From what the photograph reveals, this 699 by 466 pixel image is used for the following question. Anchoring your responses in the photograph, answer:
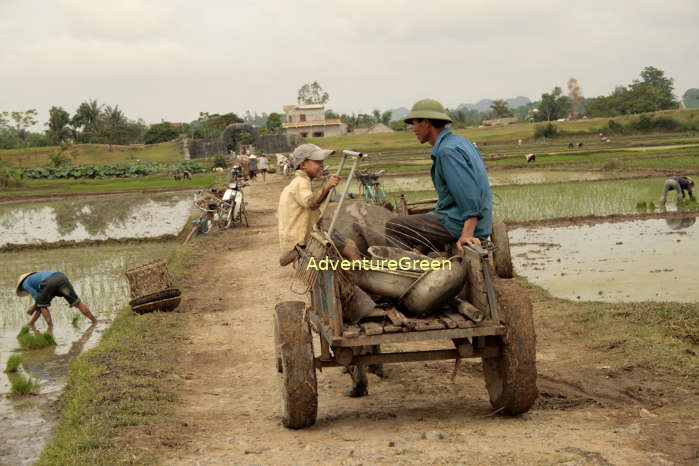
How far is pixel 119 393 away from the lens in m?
6.14

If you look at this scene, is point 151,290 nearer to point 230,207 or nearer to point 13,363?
point 13,363

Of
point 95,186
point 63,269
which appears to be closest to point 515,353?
point 63,269

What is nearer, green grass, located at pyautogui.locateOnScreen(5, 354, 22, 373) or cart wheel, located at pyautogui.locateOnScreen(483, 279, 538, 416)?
cart wheel, located at pyautogui.locateOnScreen(483, 279, 538, 416)

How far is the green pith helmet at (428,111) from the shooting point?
16.4ft

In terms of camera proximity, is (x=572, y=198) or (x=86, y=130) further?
(x=86, y=130)

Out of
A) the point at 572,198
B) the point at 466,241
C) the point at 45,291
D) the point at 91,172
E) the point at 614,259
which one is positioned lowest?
the point at 614,259

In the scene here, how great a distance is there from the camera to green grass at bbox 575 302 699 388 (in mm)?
6070

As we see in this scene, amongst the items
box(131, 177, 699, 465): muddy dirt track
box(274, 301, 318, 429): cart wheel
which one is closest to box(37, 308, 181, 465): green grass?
box(131, 177, 699, 465): muddy dirt track

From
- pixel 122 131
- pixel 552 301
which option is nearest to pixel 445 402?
pixel 552 301

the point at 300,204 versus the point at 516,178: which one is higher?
the point at 300,204

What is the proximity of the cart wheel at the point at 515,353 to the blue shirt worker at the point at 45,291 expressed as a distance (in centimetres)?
702

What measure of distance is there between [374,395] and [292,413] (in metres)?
1.26

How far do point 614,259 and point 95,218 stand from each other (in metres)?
17.6

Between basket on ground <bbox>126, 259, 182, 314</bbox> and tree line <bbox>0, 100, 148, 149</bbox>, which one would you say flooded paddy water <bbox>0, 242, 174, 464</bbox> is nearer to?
basket on ground <bbox>126, 259, 182, 314</bbox>
